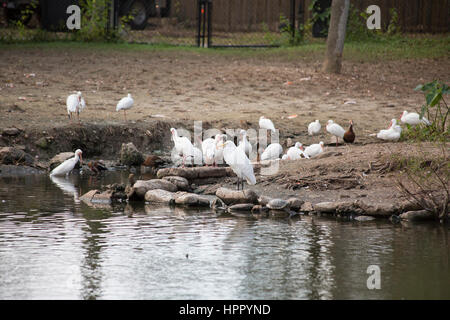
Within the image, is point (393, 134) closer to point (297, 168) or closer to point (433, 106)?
point (297, 168)

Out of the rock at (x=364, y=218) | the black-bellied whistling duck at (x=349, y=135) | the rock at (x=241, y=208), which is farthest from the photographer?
the black-bellied whistling duck at (x=349, y=135)

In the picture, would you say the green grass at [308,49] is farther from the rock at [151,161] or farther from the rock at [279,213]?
the rock at [279,213]

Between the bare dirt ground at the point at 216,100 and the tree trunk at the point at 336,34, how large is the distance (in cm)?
35

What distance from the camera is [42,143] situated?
1288cm

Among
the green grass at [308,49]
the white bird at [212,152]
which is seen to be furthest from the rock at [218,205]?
the green grass at [308,49]

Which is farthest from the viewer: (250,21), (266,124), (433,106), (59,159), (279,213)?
(250,21)

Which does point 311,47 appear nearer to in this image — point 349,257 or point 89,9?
point 89,9

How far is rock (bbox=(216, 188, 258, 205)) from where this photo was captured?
384 inches

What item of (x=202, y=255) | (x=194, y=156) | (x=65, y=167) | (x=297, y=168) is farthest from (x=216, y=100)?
(x=202, y=255)

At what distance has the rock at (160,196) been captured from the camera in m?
9.91

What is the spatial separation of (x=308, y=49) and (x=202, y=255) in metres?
14.5

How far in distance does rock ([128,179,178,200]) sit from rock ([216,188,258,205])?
2.73 ft
